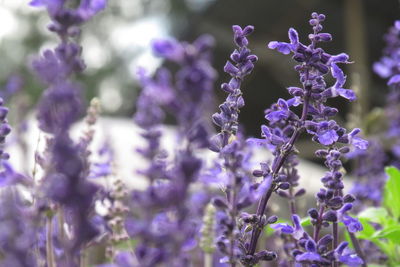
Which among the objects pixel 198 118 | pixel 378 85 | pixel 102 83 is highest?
pixel 198 118

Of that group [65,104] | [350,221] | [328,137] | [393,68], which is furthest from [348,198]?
[393,68]

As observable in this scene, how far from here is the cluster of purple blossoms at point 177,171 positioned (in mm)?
803

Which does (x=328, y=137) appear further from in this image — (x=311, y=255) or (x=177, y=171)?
(x=177, y=171)

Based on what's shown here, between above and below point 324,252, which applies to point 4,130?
above

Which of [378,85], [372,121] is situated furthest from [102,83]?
[372,121]

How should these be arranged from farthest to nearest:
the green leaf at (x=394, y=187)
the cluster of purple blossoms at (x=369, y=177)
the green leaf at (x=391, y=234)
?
the cluster of purple blossoms at (x=369, y=177) → the green leaf at (x=394, y=187) → the green leaf at (x=391, y=234)

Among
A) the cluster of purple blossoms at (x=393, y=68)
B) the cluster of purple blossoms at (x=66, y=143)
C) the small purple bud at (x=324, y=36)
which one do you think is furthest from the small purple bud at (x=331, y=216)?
the cluster of purple blossoms at (x=393, y=68)

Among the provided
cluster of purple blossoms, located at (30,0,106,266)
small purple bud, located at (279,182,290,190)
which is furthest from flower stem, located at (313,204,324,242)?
cluster of purple blossoms, located at (30,0,106,266)

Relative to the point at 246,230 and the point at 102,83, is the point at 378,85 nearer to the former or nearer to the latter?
the point at 246,230

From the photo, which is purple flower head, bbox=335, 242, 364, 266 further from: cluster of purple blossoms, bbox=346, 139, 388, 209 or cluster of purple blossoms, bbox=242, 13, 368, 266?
cluster of purple blossoms, bbox=346, 139, 388, 209

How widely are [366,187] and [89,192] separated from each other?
1.76 metres

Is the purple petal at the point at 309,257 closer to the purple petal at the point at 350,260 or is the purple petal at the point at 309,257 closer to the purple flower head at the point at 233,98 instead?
the purple petal at the point at 350,260

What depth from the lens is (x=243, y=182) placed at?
3.49 feet

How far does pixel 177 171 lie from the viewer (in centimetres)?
85
